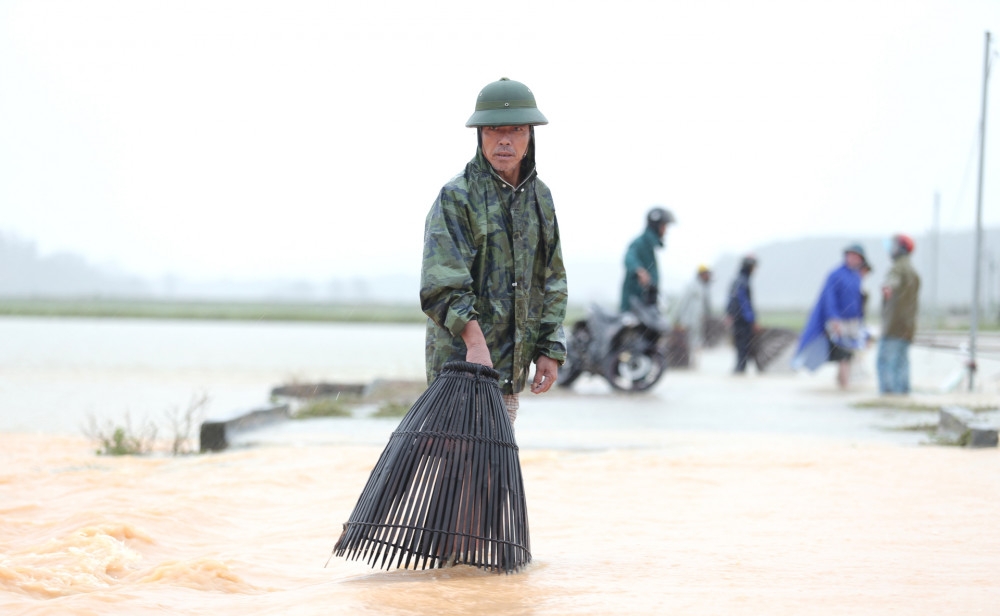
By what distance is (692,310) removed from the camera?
23.7 metres

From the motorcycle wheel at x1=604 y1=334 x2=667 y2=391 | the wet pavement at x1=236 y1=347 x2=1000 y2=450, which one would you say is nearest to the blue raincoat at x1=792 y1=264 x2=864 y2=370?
the wet pavement at x1=236 y1=347 x2=1000 y2=450

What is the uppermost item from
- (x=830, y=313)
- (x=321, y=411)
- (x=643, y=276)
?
(x=643, y=276)

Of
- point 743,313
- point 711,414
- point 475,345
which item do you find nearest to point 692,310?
point 743,313

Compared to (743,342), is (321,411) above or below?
below

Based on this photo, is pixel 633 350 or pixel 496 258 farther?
pixel 633 350

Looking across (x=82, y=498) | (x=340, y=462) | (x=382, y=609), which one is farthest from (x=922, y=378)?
(x=382, y=609)

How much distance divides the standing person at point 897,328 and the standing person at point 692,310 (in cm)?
662

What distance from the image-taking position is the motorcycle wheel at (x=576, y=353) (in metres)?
15.6

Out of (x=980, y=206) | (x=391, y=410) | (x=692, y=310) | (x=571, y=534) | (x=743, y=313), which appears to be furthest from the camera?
(x=692, y=310)

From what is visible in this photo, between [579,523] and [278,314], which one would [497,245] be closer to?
[579,523]

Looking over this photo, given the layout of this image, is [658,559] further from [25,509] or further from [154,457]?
[154,457]

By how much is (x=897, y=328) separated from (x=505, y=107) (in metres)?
11.6

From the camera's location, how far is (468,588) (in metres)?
4.14

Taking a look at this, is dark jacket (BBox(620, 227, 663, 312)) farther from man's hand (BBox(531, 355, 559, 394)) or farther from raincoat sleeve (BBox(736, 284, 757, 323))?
man's hand (BBox(531, 355, 559, 394))
